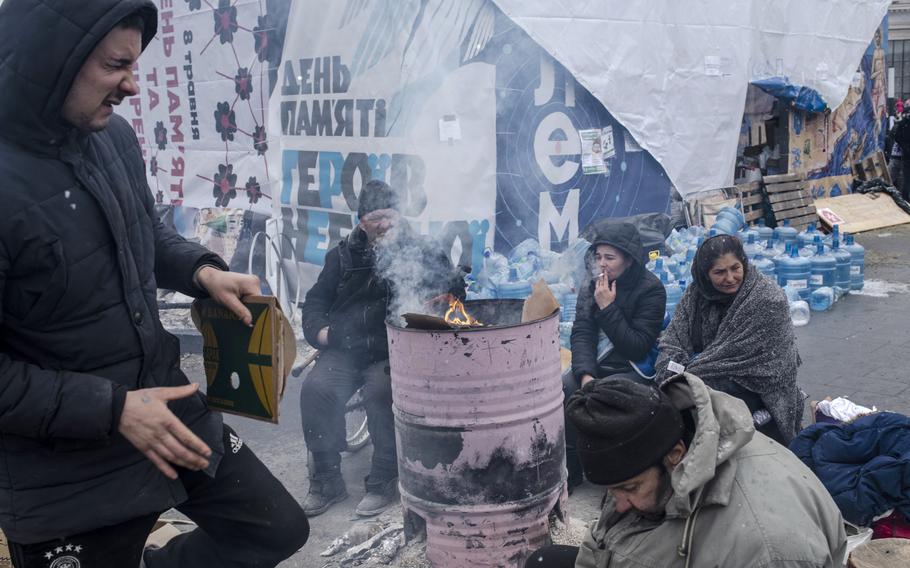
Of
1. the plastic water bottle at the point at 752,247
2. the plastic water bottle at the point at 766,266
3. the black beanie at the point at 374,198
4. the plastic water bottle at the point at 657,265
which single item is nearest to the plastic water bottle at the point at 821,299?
the plastic water bottle at the point at 766,266

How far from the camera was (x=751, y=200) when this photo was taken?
35.6ft

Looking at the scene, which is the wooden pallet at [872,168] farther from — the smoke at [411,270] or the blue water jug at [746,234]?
the smoke at [411,270]

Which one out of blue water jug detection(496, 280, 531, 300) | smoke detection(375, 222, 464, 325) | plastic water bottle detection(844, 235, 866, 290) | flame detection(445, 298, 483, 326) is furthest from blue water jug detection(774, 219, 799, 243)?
flame detection(445, 298, 483, 326)

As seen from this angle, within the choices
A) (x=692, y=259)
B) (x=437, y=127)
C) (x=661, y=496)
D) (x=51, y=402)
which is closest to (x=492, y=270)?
(x=437, y=127)

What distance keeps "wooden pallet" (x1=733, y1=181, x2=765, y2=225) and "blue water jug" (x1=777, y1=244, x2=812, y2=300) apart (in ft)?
6.71

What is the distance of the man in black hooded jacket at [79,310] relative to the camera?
2043 millimetres

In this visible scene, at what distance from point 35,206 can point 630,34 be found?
23.3ft

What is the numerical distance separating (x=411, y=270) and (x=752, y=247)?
521 cm

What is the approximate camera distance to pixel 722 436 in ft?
6.95

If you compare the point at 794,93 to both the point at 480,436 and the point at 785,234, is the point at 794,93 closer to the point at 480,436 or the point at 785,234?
the point at 785,234

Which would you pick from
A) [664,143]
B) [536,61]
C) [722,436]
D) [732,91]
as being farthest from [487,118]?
[722,436]

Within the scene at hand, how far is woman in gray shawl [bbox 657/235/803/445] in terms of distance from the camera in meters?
4.18

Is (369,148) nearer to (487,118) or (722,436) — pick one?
(487,118)

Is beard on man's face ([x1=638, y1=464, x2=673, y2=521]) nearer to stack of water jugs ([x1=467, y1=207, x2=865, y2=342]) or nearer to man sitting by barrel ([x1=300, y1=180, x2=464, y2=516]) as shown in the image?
man sitting by barrel ([x1=300, y1=180, x2=464, y2=516])
